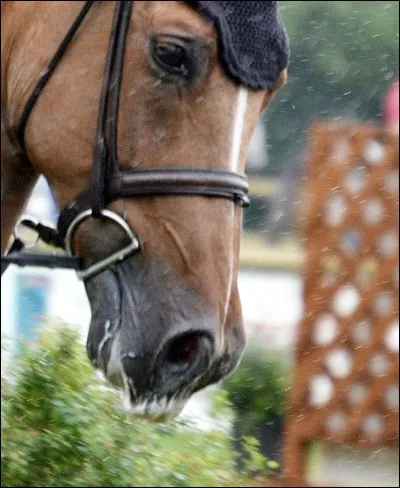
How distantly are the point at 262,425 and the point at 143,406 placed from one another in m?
3.67

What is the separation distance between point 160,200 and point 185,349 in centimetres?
32

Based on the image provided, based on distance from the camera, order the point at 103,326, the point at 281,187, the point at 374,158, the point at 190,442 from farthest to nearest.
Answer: the point at 281,187 < the point at 374,158 < the point at 190,442 < the point at 103,326

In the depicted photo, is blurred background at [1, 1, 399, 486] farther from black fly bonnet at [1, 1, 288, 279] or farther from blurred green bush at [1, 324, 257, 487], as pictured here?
black fly bonnet at [1, 1, 288, 279]

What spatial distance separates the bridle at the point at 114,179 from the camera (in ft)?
8.43

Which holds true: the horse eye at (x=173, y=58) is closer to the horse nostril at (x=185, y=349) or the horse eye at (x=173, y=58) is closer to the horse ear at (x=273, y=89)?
the horse ear at (x=273, y=89)

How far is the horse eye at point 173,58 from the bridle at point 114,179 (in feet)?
0.31

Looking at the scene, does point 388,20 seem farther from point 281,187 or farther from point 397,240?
point 397,240

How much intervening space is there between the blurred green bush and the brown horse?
27.2 inches

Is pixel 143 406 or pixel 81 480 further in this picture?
pixel 81 480

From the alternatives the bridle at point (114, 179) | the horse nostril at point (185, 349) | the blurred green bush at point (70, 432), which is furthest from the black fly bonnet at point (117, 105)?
the blurred green bush at point (70, 432)

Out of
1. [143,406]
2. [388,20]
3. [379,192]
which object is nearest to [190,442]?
[143,406]

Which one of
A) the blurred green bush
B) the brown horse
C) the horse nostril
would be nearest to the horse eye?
the brown horse

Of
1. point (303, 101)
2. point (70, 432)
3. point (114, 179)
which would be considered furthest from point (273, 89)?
point (303, 101)

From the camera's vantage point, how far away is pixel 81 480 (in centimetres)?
322
